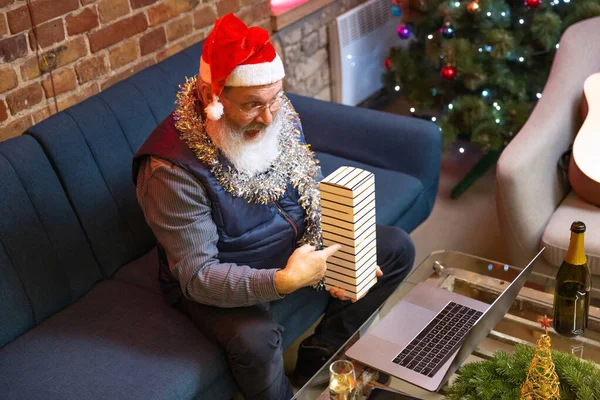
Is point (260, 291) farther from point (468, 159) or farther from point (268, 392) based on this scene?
point (468, 159)

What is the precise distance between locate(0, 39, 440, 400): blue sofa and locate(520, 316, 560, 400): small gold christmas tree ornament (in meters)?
0.83

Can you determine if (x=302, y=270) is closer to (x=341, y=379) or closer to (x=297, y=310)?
(x=341, y=379)

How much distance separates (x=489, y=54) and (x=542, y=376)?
2031mm

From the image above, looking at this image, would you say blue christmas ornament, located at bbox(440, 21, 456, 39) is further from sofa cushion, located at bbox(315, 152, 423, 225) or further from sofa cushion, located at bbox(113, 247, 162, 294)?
sofa cushion, located at bbox(113, 247, 162, 294)

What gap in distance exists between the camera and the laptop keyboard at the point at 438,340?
73.4 inches

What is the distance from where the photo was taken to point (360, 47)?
153 inches

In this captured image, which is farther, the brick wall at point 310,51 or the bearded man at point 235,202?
the brick wall at point 310,51

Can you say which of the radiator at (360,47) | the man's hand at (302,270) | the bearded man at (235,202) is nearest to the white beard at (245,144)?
the bearded man at (235,202)

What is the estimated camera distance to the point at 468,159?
3711mm

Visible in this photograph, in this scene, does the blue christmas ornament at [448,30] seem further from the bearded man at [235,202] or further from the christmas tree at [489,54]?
the bearded man at [235,202]

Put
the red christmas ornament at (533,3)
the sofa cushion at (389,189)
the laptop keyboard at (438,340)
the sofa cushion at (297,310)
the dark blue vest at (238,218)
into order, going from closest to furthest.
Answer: the laptop keyboard at (438,340) → the dark blue vest at (238,218) → the sofa cushion at (297,310) → the sofa cushion at (389,189) → the red christmas ornament at (533,3)

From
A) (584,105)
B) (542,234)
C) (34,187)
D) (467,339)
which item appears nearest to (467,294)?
(467,339)

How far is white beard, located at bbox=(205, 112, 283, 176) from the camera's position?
79.4 inches

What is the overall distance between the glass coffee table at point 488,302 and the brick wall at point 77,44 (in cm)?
132
